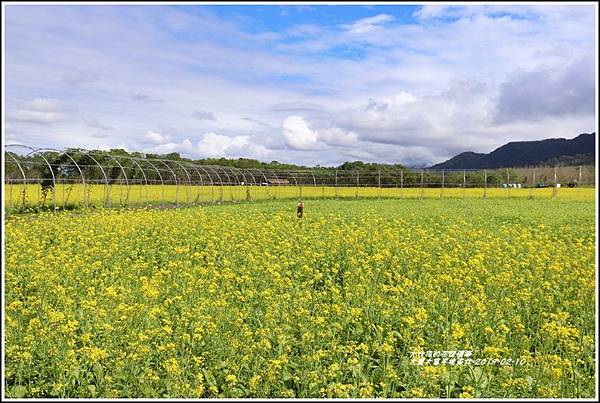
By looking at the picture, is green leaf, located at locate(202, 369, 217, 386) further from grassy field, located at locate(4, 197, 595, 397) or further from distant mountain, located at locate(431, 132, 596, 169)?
distant mountain, located at locate(431, 132, 596, 169)

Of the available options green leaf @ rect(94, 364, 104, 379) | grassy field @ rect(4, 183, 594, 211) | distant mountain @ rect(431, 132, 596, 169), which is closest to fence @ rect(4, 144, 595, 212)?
grassy field @ rect(4, 183, 594, 211)

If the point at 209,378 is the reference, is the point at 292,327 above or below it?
above

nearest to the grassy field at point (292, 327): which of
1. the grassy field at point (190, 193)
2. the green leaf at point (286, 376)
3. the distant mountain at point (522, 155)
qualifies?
the green leaf at point (286, 376)

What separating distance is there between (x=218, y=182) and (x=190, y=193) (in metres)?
4.06

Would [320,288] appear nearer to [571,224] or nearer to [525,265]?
[525,265]

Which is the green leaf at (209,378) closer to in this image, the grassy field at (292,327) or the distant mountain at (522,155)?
the grassy field at (292,327)

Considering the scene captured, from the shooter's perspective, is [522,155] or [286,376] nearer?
[286,376]

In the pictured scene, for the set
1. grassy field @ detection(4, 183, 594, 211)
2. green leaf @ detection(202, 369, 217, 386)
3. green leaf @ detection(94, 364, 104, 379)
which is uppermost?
grassy field @ detection(4, 183, 594, 211)

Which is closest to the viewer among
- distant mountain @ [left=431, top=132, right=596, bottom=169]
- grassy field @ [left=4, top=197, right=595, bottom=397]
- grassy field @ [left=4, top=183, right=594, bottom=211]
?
grassy field @ [left=4, top=197, right=595, bottom=397]

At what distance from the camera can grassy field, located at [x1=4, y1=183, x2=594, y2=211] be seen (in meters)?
18.5

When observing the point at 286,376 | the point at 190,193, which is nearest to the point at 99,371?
the point at 286,376

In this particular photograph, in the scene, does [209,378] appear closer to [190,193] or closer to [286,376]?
[286,376]

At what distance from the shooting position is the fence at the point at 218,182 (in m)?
18.8

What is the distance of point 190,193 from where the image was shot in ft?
83.3
